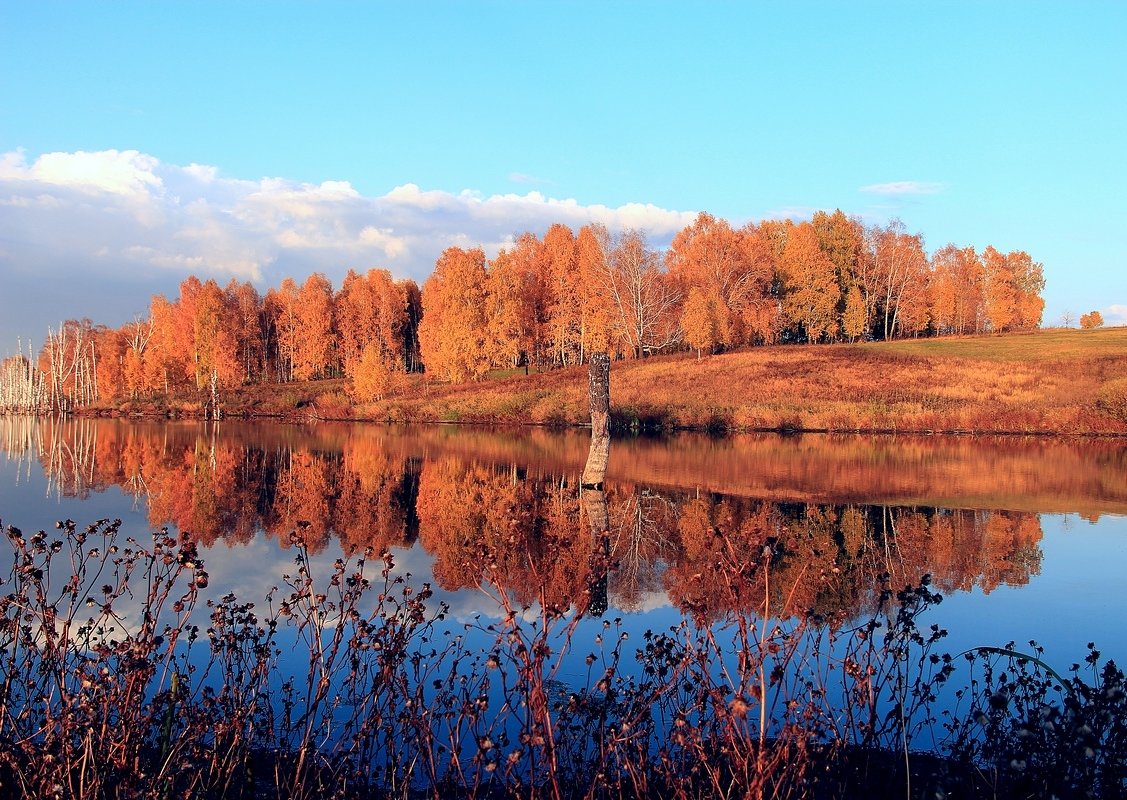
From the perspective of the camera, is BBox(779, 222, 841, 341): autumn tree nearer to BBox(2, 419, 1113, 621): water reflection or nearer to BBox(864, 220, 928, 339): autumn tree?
BBox(864, 220, 928, 339): autumn tree

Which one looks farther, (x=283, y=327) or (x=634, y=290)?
(x=283, y=327)

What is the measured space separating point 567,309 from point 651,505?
172 feet

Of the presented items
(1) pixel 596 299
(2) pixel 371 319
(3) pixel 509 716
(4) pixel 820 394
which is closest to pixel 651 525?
(3) pixel 509 716

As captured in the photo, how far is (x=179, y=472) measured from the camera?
25406 millimetres

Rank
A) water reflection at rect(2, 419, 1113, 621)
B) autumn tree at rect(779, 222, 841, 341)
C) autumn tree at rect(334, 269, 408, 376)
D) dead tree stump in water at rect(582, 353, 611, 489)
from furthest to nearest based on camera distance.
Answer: autumn tree at rect(334, 269, 408, 376) < autumn tree at rect(779, 222, 841, 341) < dead tree stump in water at rect(582, 353, 611, 489) < water reflection at rect(2, 419, 1113, 621)

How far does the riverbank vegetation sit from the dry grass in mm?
40315

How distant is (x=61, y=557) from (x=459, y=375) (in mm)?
54906

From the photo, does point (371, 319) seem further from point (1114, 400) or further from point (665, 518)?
point (665, 518)

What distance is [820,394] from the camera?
2084 inches

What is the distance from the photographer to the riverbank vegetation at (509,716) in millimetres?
4211

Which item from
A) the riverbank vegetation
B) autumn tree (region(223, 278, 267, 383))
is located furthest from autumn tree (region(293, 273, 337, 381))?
the riverbank vegetation

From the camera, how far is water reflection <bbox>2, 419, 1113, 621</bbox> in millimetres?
10852

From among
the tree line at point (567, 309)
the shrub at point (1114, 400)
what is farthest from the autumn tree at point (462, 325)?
the shrub at point (1114, 400)

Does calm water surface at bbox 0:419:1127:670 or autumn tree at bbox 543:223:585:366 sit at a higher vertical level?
autumn tree at bbox 543:223:585:366
